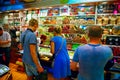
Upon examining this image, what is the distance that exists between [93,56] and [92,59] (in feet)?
0.13

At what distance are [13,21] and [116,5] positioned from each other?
4.74m

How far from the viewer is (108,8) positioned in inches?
176

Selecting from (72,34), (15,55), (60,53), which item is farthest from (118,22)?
(15,55)

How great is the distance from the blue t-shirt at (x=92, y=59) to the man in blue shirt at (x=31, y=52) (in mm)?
974

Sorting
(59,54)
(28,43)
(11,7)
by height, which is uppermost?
(11,7)

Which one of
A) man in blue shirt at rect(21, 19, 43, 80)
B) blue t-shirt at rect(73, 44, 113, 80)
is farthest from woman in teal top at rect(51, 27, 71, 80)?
blue t-shirt at rect(73, 44, 113, 80)

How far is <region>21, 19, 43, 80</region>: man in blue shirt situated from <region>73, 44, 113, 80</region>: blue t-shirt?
974 mm

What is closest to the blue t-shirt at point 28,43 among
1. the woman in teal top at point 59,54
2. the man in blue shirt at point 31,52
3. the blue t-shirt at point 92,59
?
the man in blue shirt at point 31,52

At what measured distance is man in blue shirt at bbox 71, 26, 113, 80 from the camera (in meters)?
2.04

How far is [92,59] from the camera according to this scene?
6.75ft

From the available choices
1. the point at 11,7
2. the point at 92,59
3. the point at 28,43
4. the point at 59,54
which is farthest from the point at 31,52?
the point at 11,7

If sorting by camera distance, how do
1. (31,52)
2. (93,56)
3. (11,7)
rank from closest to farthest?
(93,56) → (31,52) → (11,7)

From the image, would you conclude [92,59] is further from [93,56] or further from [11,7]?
[11,7]

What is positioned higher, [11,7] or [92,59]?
[11,7]
